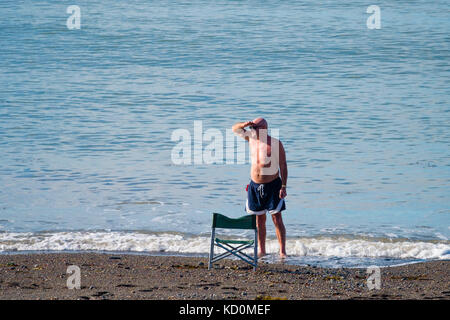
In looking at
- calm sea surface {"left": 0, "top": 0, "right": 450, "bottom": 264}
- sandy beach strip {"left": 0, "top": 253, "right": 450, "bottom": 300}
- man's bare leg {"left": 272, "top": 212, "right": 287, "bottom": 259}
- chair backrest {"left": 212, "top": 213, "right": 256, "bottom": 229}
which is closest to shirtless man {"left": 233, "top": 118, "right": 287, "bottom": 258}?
man's bare leg {"left": 272, "top": 212, "right": 287, "bottom": 259}

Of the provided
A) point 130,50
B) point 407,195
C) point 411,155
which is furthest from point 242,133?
point 130,50

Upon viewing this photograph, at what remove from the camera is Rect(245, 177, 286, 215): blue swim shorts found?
307 inches

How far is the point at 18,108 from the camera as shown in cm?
2238

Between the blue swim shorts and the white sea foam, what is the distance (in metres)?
0.92

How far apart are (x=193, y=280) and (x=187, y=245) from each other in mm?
2123

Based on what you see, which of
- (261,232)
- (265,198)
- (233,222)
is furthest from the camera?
(261,232)

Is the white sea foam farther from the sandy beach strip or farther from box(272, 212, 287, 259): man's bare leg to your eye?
the sandy beach strip

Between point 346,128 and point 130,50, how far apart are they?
56.1ft

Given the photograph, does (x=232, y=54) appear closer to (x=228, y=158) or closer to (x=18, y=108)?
(x=18, y=108)

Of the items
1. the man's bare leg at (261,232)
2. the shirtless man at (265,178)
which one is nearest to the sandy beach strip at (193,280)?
the man's bare leg at (261,232)

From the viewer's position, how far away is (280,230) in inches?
314

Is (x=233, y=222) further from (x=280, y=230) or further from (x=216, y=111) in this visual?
(x=216, y=111)

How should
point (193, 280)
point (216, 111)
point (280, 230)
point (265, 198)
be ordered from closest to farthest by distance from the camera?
point (193, 280) < point (265, 198) < point (280, 230) < point (216, 111)

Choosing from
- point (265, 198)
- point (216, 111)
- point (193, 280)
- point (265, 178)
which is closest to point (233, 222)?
point (193, 280)
